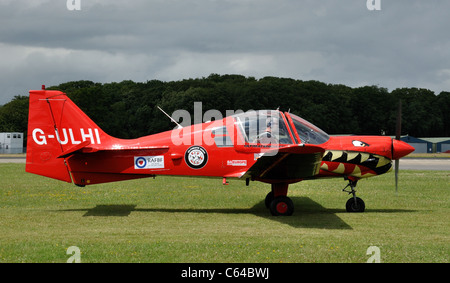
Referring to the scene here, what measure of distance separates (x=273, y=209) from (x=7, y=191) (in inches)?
367

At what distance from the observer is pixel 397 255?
24.0 ft

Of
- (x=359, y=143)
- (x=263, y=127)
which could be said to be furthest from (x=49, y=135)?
(x=359, y=143)

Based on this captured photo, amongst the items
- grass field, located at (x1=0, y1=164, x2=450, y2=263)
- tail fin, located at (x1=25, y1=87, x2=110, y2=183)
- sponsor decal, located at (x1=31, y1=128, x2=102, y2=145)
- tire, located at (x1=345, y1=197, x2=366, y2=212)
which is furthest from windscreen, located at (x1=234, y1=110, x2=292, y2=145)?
tail fin, located at (x1=25, y1=87, x2=110, y2=183)

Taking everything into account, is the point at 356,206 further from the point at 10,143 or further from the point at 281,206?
the point at 10,143

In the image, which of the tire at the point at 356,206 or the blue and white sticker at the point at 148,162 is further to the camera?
the tire at the point at 356,206

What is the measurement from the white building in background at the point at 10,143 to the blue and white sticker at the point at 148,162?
A: 63.7 meters

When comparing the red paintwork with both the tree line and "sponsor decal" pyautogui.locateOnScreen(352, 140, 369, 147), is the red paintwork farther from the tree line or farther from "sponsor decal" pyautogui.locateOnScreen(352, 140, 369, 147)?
the tree line

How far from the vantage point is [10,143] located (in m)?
70.5

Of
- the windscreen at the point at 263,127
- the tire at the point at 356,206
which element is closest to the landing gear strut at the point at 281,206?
the windscreen at the point at 263,127

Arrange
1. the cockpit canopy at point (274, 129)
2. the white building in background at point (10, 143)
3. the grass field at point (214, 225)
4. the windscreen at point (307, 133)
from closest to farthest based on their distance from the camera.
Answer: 1. the grass field at point (214, 225)
2. the cockpit canopy at point (274, 129)
3. the windscreen at point (307, 133)
4. the white building in background at point (10, 143)

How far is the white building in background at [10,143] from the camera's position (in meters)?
69.2

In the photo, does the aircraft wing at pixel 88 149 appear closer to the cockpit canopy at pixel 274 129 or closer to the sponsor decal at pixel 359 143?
the cockpit canopy at pixel 274 129

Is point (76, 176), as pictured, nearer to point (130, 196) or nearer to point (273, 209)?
point (130, 196)
